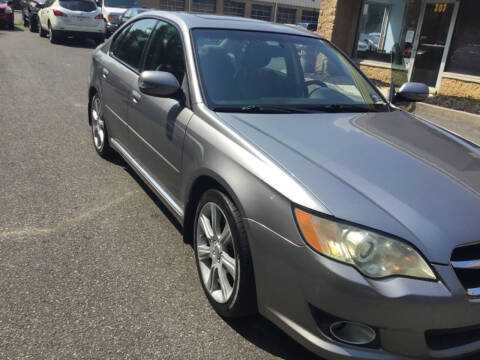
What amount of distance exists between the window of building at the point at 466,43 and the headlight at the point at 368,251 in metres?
10.4

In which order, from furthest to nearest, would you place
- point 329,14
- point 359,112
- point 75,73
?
point 329,14, point 75,73, point 359,112

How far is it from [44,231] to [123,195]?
0.93 metres

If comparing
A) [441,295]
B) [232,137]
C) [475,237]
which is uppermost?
[232,137]

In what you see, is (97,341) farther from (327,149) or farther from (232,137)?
(327,149)

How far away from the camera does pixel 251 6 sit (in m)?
42.8

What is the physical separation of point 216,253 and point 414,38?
11.5m

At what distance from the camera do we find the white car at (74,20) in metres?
16.4

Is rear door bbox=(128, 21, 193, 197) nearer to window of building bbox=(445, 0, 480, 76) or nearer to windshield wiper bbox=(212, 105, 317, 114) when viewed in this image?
windshield wiper bbox=(212, 105, 317, 114)

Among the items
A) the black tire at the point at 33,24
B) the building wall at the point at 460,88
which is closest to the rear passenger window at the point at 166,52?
the building wall at the point at 460,88

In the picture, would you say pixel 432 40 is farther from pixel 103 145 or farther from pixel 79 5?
pixel 79 5

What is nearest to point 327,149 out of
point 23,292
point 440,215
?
point 440,215

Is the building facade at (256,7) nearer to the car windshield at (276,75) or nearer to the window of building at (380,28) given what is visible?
the window of building at (380,28)

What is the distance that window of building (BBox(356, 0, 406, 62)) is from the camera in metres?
12.9

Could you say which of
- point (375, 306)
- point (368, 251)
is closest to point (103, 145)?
point (368, 251)
